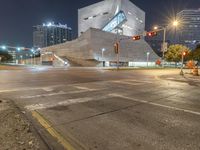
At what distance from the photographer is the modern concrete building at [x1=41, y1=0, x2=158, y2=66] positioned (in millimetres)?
74188

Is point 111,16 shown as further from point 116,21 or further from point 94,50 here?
point 94,50

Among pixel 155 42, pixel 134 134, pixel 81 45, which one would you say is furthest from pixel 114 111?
pixel 155 42

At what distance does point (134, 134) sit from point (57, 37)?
661 feet

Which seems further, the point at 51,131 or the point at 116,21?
the point at 116,21

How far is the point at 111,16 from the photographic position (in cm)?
10300

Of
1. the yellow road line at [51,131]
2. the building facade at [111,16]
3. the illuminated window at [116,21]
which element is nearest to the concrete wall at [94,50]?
the illuminated window at [116,21]

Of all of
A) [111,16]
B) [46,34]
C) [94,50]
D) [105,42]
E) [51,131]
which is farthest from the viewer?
[46,34]

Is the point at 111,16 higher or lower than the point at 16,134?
higher

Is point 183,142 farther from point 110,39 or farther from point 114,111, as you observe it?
point 110,39

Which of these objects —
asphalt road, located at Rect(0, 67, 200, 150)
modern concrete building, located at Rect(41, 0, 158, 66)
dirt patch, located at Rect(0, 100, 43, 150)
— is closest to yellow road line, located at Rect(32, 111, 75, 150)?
asphalt road, located at Rect(0, 67, 200, 150)

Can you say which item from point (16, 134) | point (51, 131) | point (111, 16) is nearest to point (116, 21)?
point (111, 16)

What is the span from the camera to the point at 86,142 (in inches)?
144

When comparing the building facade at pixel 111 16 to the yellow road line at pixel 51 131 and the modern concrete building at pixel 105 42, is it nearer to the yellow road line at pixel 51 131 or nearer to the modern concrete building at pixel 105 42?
the modern concrete building at pixel 105 42

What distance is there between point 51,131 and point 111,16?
105m
